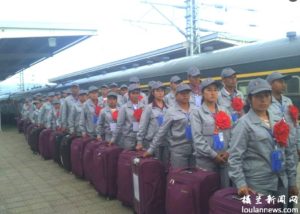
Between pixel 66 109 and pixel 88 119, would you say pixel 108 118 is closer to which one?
pixel 88 119

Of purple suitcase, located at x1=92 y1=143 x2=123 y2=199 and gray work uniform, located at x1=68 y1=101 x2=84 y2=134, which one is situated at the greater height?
gray work uniform, located at x1=68 y1=101 x2=84 y2=134

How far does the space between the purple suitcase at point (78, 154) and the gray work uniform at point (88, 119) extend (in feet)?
1.03

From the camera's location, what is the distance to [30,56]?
20.1 meters

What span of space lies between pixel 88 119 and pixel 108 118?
3.59 ft

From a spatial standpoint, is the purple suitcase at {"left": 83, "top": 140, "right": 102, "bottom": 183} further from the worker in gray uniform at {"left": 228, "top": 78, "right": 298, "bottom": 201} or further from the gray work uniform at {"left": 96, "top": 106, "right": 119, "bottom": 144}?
the worker in gray uniform at {"left": 228, "top": 78, "right": 298, "bottom": 201}

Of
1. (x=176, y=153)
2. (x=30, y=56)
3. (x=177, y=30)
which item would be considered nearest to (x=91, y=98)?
(x=176, y=153)

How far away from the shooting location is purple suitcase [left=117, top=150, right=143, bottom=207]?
4734 millimetres

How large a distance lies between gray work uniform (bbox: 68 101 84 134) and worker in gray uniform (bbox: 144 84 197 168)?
367cm

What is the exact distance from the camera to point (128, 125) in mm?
5465

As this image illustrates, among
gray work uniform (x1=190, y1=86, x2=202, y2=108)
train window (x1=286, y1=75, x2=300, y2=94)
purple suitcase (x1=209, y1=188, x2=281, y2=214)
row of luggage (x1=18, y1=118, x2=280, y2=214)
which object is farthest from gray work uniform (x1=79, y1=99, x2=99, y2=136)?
purple suitcase (x1=209, y1=188, x2=281, y2=214)

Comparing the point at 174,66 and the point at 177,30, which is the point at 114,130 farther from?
the point at 177,30

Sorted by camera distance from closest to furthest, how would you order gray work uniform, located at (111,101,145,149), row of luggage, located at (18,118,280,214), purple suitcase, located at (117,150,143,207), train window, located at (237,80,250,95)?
row of luggage, located at (18,118,280,214) → purple suitcase, located at (117,150,143,207) → gray work uniform, located at (111,101,145,149) → train window, located at (237,80,250,95)

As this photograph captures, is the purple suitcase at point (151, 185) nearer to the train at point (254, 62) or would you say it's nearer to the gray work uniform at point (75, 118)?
the train at point (254, 62)

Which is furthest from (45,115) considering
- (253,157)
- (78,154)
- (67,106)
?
(253,157)
